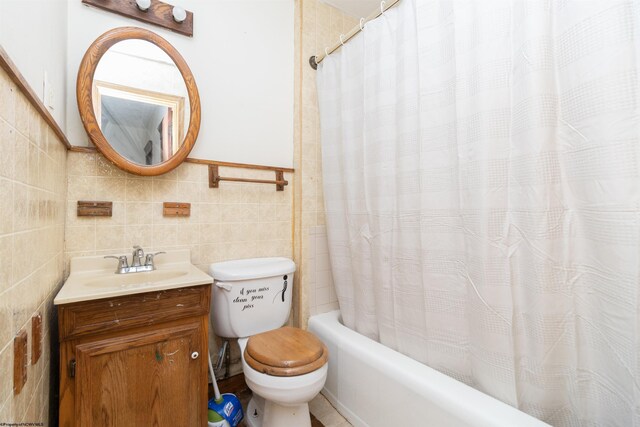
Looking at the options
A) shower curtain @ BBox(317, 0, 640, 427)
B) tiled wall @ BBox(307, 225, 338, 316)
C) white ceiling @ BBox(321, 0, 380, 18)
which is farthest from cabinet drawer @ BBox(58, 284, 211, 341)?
white ceiling @ BBox(321, 0, 380, 18)

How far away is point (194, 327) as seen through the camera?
1167mm

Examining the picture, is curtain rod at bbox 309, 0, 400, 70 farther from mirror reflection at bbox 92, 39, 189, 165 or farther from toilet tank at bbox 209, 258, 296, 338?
toilet tank at bbox 209, 258, 296, 338

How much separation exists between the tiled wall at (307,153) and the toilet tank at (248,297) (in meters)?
0.18

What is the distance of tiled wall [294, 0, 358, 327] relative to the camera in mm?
1782

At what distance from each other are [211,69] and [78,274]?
3.95 feet

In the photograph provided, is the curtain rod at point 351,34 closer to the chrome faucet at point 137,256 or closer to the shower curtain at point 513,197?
the shower curtain at point 513,197

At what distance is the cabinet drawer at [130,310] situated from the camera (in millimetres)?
954

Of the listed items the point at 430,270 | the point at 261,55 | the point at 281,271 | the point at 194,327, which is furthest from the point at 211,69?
the point at 430,270

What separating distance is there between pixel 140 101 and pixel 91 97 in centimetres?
19

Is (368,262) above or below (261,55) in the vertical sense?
below

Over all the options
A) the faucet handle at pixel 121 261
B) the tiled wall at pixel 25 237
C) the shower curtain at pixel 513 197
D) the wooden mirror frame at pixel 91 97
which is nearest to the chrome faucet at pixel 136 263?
→ the faucet handle at pixel 121 261

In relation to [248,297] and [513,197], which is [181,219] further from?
[513,197]

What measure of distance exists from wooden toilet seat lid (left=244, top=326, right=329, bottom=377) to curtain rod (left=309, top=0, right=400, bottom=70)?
1559 millimetres

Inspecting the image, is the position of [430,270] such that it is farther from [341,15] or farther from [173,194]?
[341,15]
